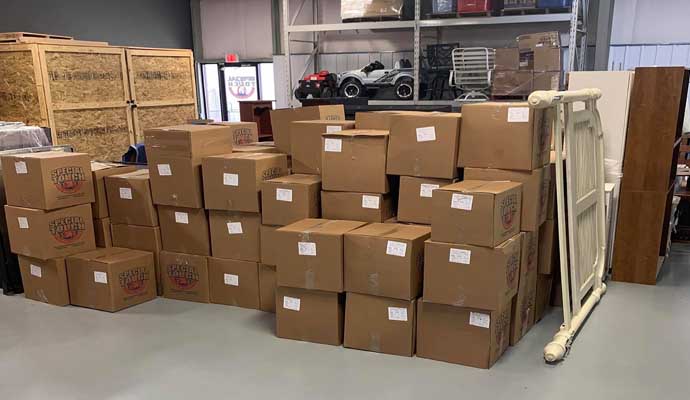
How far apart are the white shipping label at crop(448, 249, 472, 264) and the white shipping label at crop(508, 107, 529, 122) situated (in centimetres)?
74

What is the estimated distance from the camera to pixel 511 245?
2654 millimetres

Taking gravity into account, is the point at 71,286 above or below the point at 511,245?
below

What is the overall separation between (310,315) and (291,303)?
13 centimetres

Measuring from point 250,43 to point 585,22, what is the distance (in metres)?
5.09

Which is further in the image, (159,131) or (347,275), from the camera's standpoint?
(159,131)

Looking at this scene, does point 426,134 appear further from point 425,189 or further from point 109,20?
point 109,20

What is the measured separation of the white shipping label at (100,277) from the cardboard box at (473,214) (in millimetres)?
2160

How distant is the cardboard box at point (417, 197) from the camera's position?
118 inches

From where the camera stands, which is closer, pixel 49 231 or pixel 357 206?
pixel 357 206

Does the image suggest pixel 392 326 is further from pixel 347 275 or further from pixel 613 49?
pixel 613 49

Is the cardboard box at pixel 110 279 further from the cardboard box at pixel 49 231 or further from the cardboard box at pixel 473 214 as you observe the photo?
the cardboard box at pixel 473 214

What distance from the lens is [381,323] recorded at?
9.43 feet

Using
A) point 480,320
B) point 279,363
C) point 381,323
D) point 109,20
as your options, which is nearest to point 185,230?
point 279,363

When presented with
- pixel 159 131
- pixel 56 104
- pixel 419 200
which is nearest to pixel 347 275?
pixel 419 200
